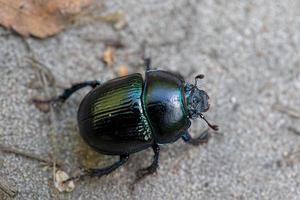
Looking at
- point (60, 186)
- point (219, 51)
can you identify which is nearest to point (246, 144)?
point (219, 51)

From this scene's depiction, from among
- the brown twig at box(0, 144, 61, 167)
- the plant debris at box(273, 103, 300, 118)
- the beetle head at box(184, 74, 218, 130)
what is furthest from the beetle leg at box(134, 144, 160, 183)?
the plant debris at box(273, 103, 300, 118)

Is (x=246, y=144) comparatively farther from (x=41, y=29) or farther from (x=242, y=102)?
(x=41, y=29)

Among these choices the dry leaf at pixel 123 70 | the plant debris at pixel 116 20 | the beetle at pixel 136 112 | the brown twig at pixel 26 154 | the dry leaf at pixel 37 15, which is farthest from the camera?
the plant debris at pixel 116 20

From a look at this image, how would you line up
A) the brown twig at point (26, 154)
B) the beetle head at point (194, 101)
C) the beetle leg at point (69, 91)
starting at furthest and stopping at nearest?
the beetle leg at point (69, 91) < the brown twig at point (26, 154) < the beetle head at point (194, 101)

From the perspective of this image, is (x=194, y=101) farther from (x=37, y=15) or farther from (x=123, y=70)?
(x=37, y=15)

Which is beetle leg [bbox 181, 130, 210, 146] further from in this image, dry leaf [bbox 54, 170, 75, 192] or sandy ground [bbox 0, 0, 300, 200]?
dry leaf [bbox 54, 170, 75, 192]

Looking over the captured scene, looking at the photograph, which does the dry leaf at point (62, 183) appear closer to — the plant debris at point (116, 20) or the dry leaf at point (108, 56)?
the dry leaf at point (108, 56)

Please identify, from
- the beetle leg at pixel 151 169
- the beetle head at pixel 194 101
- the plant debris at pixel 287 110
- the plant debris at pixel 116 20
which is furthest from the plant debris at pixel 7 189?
the plant debris at pixel 287 110

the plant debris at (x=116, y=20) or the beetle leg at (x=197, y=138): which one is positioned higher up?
the plant debris at (x=116, y=20)
